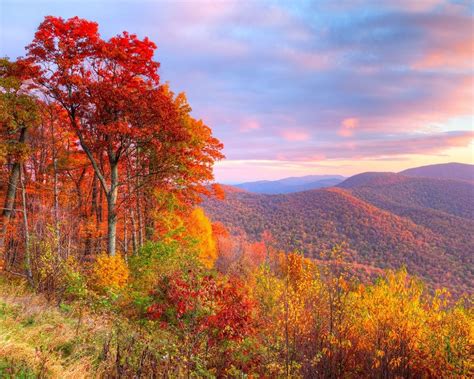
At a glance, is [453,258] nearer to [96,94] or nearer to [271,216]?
[271,216]

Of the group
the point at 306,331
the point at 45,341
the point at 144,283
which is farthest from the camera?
the point at 144,283

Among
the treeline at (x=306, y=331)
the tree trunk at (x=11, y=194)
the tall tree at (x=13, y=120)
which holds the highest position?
the tall tree at (x=13, y=120)

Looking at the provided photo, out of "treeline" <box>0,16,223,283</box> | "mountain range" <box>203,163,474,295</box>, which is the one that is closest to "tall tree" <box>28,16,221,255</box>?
"treeline" <box>0,16,223,283</box>

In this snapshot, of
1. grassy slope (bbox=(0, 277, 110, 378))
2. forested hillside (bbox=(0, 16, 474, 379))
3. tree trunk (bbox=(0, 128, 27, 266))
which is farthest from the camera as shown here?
tree trunk (bbox=(0, 128, 27, 266))

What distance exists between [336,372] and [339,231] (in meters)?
140

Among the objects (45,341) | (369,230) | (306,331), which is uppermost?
(45,341)

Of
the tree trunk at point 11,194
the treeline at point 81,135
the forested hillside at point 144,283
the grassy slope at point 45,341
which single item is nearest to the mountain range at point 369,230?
the treeline at point 81,135

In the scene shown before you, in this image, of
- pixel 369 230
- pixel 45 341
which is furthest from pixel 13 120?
pixel 369 230

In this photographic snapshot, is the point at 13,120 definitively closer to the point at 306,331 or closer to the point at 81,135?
the point at 81,135

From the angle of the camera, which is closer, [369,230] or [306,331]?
[306,331]

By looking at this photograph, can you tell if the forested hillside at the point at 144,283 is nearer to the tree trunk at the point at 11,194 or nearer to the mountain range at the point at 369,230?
the tree trunk at the point at 11,194

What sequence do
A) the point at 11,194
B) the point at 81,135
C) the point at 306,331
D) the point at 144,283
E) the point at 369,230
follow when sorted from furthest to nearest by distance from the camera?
1. the point at 369,230
2. the point at 11,194
3. the point at 81,135
4. the point at 144,283
5. the point at 306,331

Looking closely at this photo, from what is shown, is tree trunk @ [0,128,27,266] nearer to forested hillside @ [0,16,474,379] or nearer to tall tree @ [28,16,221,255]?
forested hillside @ [0,16,474,379]

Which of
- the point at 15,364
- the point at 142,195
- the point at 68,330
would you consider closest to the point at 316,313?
the point at 68,330
